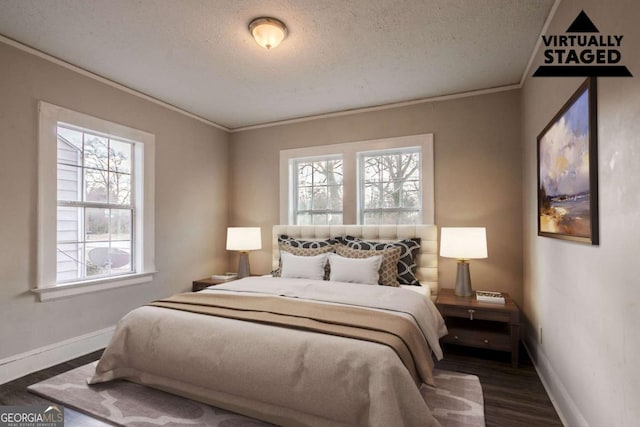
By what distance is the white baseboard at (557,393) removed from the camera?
1.81m

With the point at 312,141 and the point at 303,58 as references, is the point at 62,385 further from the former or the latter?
the point at 312,141

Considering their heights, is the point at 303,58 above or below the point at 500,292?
above

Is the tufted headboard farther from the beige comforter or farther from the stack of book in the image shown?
the beige comforter

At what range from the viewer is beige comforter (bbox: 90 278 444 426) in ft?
5.20

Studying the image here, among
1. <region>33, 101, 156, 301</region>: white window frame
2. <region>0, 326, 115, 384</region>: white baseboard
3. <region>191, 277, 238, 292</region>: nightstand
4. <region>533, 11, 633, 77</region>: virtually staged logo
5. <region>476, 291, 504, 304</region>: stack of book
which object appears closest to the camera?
<region>533, 11, 633, 77</region>: virtually staged logo

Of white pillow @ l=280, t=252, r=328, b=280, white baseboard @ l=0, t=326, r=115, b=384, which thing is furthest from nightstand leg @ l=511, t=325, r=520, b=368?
white baseboard @ l=0, t=326, r=115, b=384

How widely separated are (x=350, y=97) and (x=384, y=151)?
78 cm

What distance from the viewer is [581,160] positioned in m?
1.69

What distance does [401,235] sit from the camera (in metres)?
3.64

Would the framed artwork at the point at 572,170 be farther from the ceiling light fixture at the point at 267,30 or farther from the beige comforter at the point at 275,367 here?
the ceiling light fixture at the point at 267,30

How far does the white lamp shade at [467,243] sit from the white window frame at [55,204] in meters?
3.27

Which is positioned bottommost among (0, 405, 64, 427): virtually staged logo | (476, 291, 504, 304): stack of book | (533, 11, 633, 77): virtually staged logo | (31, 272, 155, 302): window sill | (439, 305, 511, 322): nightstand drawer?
(0, 405, 64, 427): virtually staged logo

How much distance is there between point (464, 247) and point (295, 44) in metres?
2.37

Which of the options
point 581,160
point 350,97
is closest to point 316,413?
point 581,160
